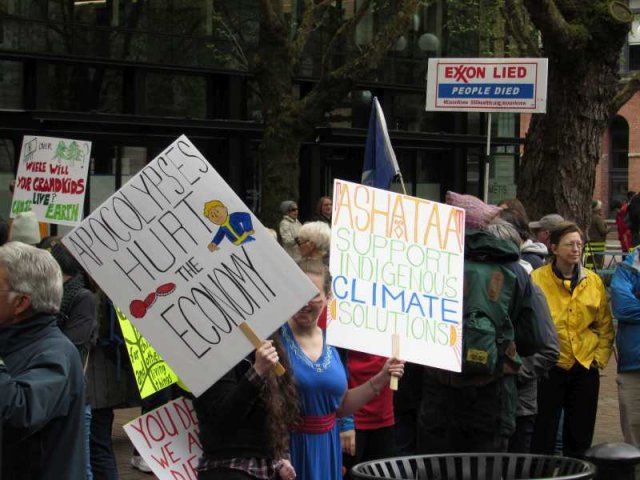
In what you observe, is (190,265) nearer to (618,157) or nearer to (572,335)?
(572,335)

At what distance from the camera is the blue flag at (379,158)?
8.41 meters

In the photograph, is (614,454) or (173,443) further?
(173,443)

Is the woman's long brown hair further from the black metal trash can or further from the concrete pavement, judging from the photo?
the concrete pavement

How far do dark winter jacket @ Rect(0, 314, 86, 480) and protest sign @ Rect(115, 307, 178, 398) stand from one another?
6.68 feet

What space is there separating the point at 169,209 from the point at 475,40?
22.0 metres

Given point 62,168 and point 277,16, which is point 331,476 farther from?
point 277,16

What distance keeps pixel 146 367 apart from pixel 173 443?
1529 millimetres

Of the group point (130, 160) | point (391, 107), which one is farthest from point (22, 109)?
point (391, 107)

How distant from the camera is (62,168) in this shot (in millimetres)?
11734

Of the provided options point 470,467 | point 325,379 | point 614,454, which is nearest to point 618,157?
point 325,379

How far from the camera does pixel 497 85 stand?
12.3 m

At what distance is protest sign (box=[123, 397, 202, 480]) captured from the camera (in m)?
5.34

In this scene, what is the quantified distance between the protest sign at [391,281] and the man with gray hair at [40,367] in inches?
48.8

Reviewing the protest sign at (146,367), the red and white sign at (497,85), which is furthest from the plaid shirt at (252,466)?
the red and white sign at (497,85)
